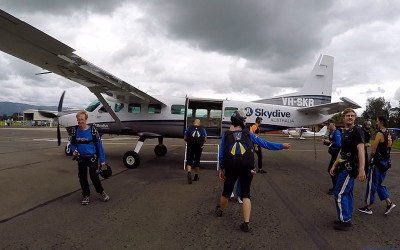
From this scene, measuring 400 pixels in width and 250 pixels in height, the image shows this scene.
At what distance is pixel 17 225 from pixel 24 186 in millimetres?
2578

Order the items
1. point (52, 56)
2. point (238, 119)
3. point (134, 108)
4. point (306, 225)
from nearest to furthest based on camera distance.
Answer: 1. point (238, 119)
2. point (306, 225)
3. point (52, 56)
4. point (134, 108)

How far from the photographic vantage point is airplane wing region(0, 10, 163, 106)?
15.0 feet

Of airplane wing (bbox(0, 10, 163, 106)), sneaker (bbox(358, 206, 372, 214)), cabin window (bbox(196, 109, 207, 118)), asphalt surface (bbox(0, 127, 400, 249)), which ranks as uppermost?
airplane wing (bbox(0, 10, 163, 106))

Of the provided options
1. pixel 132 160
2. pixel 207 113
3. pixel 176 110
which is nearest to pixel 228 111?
pixel 207 113

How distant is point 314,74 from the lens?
36.2 feet

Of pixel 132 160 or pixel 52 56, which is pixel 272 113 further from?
pixel 52 56

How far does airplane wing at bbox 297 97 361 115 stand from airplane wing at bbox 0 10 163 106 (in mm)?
6399

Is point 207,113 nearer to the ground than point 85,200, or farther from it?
farther from it

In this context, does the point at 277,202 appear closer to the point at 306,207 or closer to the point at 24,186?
the point at 306,207

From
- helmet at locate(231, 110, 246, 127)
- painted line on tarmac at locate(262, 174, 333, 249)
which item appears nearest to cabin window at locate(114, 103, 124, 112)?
painted line on tarmac at locate(262, 174, 333, 249)

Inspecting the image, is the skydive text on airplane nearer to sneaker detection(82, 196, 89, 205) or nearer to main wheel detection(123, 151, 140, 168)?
main wheel detection(123, 151, 140, 168)

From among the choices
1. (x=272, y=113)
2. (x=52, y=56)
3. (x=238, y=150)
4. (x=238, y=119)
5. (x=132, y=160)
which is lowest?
(x=132, y=160)

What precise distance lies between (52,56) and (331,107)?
911 cm

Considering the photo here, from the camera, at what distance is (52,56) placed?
5.85 metres
